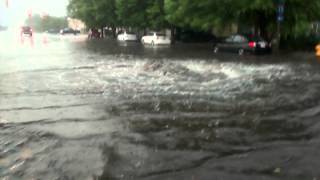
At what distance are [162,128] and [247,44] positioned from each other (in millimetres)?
26013

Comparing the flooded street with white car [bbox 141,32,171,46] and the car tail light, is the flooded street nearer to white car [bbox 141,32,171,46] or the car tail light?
the car tail light

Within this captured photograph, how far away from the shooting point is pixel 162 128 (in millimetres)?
11094

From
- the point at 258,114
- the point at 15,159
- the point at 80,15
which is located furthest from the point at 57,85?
the point at 80,15

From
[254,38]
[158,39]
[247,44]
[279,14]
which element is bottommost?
[158,39]

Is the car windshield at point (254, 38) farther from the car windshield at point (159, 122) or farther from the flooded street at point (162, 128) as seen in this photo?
the flooded street at point (162, 128)

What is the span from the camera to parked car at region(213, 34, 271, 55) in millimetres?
35656

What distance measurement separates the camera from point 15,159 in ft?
28.7

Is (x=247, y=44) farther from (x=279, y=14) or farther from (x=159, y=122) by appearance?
(x=159, y=122)

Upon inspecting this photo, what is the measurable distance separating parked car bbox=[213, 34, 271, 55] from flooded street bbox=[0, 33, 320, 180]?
14.9 meters

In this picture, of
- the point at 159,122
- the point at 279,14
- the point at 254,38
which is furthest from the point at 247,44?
the point at 159,122

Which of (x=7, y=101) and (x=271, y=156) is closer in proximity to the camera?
(x=271, y=156)

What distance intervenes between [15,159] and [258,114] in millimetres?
5805

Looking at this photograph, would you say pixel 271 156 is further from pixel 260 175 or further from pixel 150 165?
pixel 150 165

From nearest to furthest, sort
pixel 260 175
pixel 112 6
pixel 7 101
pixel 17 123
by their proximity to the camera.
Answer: pixel 260 175 < pixel 17 123 < pixel 7 101 < pixel 112 6
